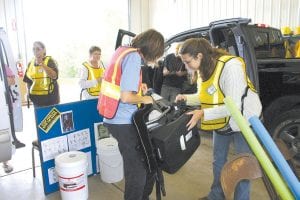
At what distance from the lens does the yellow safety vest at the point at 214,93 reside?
2.20 metres

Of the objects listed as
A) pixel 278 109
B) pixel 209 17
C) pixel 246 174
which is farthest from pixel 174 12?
pixel 246 174

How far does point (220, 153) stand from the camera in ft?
8.30

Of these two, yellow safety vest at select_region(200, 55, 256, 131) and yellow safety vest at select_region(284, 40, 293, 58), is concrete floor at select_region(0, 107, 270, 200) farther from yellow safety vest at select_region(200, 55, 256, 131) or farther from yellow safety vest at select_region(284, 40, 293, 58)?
yellow safety vest at select_region(284, 40, 293, 58)

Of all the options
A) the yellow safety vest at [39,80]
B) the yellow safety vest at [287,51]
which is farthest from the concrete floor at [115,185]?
the yellow safety vest at [287,51]

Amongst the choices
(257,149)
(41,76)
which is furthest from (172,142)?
(41,76)

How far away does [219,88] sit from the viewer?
2.22 m

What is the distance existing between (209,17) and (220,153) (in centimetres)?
629

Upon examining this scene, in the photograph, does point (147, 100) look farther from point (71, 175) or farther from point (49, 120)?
point (49, 120)

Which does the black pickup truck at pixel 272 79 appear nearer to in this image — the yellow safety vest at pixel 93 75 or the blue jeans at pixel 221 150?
the blue jeans at pixel 221 150

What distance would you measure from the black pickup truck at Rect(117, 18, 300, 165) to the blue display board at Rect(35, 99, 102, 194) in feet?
5.79

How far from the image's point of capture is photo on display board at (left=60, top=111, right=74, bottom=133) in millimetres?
3135

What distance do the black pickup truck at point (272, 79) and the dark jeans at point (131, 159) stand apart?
162 cm

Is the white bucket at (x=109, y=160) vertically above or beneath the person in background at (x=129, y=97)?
beneath

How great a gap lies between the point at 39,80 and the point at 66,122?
56.5 inches
